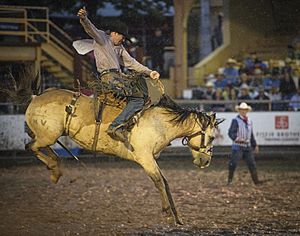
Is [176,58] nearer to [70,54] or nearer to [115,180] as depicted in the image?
[70,54]

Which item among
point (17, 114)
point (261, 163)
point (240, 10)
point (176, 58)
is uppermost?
point (240, 10)

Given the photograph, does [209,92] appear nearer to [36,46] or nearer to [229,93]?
[229,93]

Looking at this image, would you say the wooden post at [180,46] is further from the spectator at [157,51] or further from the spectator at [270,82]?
the spectator at [270,82]

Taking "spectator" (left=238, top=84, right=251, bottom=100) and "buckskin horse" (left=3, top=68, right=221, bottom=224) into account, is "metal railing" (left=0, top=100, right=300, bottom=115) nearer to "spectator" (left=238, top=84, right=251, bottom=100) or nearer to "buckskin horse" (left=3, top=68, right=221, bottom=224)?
"spectator" (left=238, top=84, right=251, bottom=100)

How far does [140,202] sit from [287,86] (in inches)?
346

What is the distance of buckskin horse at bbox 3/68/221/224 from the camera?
701cm

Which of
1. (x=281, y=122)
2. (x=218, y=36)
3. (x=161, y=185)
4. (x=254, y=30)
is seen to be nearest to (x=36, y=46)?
(x=281, y=122)

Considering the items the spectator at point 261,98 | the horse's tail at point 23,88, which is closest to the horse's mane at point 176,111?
the horse's tail at point 23,88

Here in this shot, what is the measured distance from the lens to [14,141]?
14.1 metres

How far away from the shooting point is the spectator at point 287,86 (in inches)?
649

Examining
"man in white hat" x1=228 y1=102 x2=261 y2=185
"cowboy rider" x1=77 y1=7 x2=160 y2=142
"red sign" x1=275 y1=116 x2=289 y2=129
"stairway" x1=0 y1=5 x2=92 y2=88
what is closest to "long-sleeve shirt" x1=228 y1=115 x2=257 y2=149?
"man in white hat" x1=228 y1=102 x2=261 y2=185

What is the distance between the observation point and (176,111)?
7156mm

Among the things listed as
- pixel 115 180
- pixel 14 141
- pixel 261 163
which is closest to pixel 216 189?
pixel 115 180

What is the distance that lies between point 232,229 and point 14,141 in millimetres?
8166
